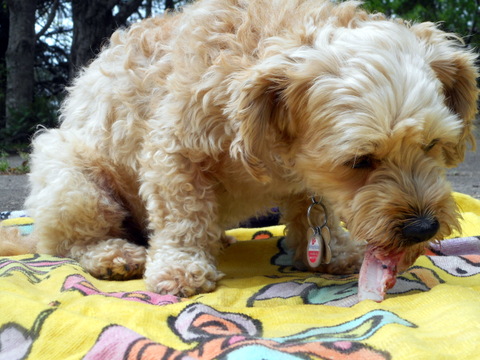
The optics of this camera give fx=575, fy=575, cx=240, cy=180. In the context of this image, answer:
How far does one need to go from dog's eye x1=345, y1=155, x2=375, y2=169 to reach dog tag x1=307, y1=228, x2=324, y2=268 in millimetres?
824

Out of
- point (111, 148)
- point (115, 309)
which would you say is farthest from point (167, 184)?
point (115, 309)

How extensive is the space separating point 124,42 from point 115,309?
6.43 feet

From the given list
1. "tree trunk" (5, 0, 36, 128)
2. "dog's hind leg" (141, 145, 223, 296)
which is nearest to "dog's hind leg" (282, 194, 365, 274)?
"dog's hind leg" (141, 145, 223, 296)

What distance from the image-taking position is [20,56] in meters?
12.0

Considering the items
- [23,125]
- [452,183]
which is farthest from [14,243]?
[23,125]

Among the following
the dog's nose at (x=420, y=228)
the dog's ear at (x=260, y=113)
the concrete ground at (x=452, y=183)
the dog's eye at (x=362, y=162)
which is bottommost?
the concrete ground at (x=452, y=183)

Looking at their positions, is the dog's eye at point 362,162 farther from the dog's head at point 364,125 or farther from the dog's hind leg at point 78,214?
the dog's hind leg at point 78,214

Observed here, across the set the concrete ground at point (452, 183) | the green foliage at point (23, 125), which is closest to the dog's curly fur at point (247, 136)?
the concrete ground at point (452, 183)

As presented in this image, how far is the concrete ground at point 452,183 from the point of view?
597 cm

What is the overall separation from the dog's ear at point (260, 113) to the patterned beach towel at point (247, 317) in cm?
67

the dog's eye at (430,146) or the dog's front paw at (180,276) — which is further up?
the dog's eye at (430,146)

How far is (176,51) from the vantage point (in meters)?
3.17

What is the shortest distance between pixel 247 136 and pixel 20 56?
10.7m

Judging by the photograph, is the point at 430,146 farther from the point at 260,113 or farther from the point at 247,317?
the point at 247,317
